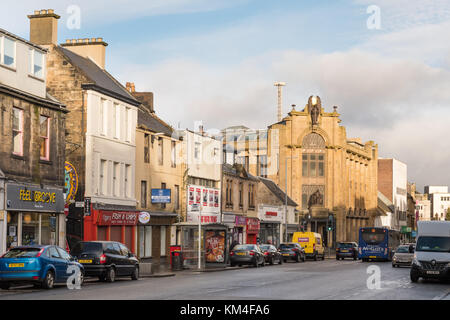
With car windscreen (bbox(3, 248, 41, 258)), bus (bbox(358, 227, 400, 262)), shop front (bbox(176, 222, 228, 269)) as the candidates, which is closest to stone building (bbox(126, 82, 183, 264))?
shop front (bbox(176, 222, 228, 269))

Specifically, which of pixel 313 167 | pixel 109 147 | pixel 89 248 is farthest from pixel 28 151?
pixel 313 167

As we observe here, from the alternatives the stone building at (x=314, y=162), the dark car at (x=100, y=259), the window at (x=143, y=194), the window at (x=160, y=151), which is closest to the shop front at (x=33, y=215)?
the dark car at (x=100, y=259)

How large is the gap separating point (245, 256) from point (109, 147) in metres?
11.0

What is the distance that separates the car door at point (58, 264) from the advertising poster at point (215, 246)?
63.6 ft

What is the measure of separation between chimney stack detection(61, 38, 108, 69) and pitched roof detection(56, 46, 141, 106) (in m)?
0.53

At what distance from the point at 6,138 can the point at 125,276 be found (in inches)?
308

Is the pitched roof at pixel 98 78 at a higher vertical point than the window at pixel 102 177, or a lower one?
higher

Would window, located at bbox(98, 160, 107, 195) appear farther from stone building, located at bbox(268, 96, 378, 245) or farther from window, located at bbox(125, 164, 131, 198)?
stone building, located at bbox(268, 96, 378, 245)

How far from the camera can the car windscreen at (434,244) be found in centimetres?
3162

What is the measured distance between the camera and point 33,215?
3525 centimetres

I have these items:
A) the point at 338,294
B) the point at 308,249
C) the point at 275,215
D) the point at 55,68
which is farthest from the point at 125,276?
the point at 275,215

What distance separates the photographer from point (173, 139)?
52.2m

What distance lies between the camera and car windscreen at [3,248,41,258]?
25234 millimetres

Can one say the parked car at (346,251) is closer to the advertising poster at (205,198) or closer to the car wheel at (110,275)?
the advertising poster at (205,198)
